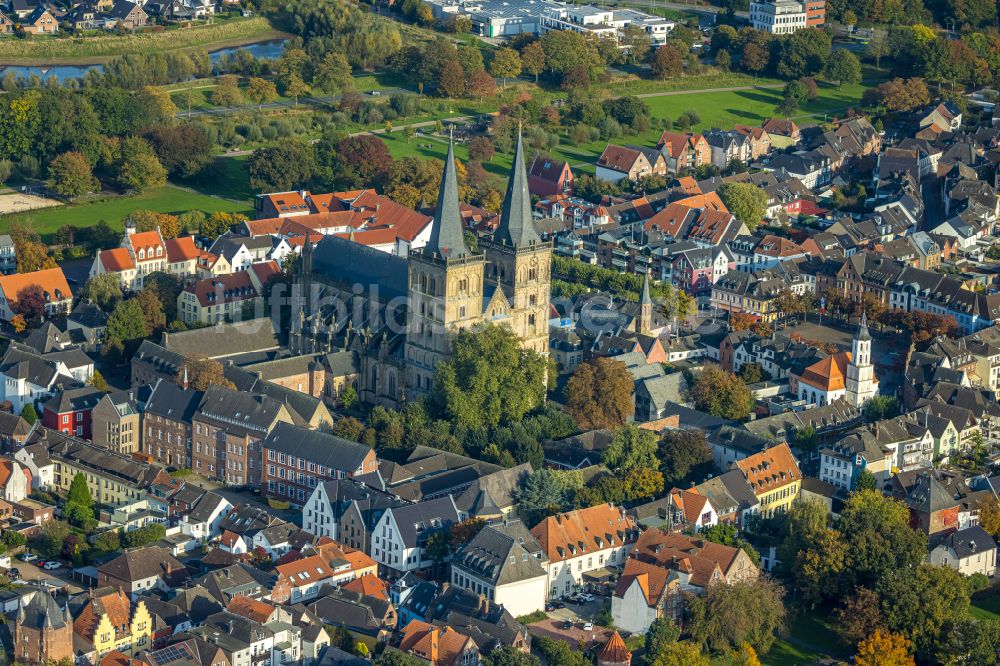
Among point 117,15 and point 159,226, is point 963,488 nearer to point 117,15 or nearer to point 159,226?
point 159,226

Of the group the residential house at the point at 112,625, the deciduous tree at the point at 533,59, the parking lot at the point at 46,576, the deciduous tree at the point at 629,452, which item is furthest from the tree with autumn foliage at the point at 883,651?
the deciduous tree at the point at 533,59

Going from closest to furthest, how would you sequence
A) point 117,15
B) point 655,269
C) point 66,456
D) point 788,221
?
point 66,456 → point 655,269 → point 788,221 → point 117,15

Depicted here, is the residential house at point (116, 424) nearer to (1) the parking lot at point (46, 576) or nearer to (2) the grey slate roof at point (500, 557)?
(1) the parking lot at point (46, 576)

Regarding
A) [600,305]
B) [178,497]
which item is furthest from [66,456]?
[600,305]

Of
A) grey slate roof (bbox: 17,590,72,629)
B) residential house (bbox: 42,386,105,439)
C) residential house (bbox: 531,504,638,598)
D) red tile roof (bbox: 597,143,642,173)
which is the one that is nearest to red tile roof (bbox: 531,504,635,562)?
residential house (bbox: 531,504,638,598)

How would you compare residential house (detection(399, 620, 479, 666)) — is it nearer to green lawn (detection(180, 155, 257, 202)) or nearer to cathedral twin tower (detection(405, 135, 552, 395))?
cathedral twin tower (detection(405, 135, 552, 395))

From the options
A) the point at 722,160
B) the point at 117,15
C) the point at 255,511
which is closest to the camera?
the point at 255,511

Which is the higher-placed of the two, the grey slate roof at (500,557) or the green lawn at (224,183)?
the grey slate roof at (500,557)
